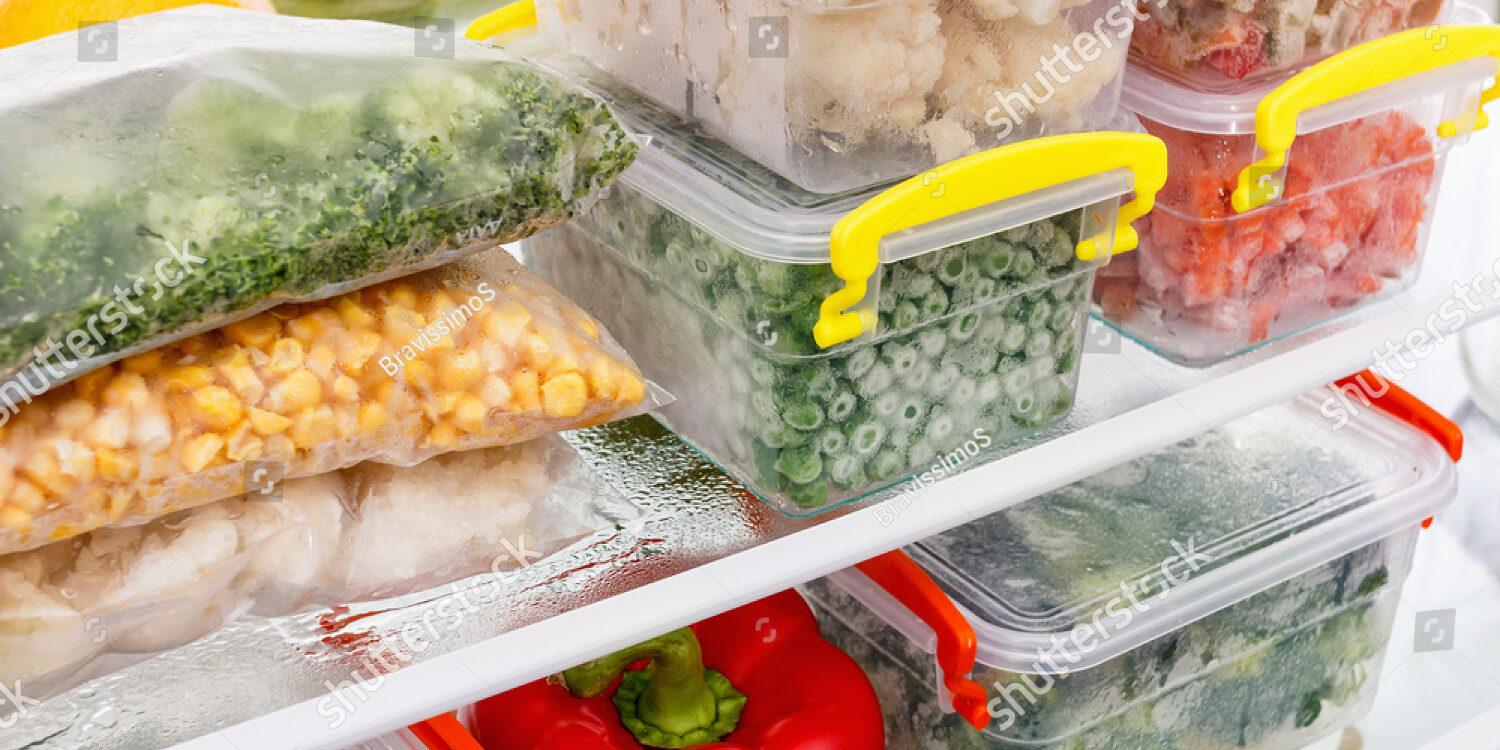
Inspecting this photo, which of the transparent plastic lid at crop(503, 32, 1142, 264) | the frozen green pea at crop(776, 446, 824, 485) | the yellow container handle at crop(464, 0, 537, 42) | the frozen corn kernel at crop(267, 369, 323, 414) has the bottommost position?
the frozen green pea at crop(776, 446, 824, 485)

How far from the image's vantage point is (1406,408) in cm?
126

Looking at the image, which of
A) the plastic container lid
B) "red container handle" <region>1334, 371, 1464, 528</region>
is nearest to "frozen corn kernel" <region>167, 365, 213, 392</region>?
the plastic container lid

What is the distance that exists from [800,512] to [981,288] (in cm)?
20

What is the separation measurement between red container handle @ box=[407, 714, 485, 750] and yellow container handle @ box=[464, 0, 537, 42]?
556 mm

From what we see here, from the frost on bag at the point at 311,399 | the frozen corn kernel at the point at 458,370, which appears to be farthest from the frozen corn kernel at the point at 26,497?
the frozen corn kernel at the point at 458,370

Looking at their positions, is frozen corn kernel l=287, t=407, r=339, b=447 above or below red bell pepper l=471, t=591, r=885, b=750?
above

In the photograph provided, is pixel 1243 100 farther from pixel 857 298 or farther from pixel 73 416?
pixel 73 416

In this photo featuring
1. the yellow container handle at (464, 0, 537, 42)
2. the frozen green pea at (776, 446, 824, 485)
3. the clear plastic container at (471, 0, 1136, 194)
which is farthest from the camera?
the yellow container handle at (464, 0, 537, 42)

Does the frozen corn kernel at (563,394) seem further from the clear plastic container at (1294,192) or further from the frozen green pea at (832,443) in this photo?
the clear plastic container at (1294,192)

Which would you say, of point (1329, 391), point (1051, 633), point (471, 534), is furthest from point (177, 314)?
point (1329, 391)

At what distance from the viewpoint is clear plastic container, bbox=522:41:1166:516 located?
0.84 meters

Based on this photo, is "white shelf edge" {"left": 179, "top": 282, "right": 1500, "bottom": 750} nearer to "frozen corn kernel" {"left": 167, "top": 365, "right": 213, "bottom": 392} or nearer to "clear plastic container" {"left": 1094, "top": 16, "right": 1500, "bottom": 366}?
"clear plastic container" {"left": 1094, "top": 16, "right": 1500, "bottom": 366}

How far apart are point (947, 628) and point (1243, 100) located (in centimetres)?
45

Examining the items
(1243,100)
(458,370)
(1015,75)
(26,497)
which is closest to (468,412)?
(458,370)
